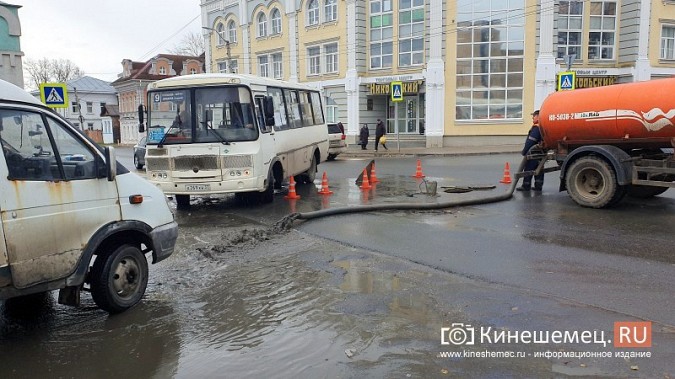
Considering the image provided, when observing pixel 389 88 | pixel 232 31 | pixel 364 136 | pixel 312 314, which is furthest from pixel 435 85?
pixel 312 314

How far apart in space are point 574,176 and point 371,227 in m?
4.64

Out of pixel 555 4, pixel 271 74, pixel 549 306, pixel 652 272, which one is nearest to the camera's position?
pixel 549 306

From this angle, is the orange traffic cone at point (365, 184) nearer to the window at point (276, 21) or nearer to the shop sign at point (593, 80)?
the shop sign at point (593, 80)

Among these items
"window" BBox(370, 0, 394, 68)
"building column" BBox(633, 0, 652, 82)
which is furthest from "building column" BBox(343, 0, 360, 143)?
"building column" BBox(633, 0, 652, 82)

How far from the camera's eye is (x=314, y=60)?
37.5 metres

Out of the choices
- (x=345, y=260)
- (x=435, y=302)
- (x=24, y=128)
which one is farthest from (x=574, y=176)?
(x=24, y=128)

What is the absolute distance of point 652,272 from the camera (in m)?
6.27

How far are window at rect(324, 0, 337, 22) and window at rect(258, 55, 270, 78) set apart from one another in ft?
22.2

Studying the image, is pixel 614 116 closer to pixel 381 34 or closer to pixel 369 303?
pixel 369 303

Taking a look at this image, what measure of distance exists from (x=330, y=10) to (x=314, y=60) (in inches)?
142

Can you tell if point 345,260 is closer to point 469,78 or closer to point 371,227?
point 371,227

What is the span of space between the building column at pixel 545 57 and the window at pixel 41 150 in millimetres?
28639

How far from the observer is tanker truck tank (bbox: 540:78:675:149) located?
9539mm

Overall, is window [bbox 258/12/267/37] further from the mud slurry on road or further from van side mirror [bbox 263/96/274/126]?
the mud slurry on road
